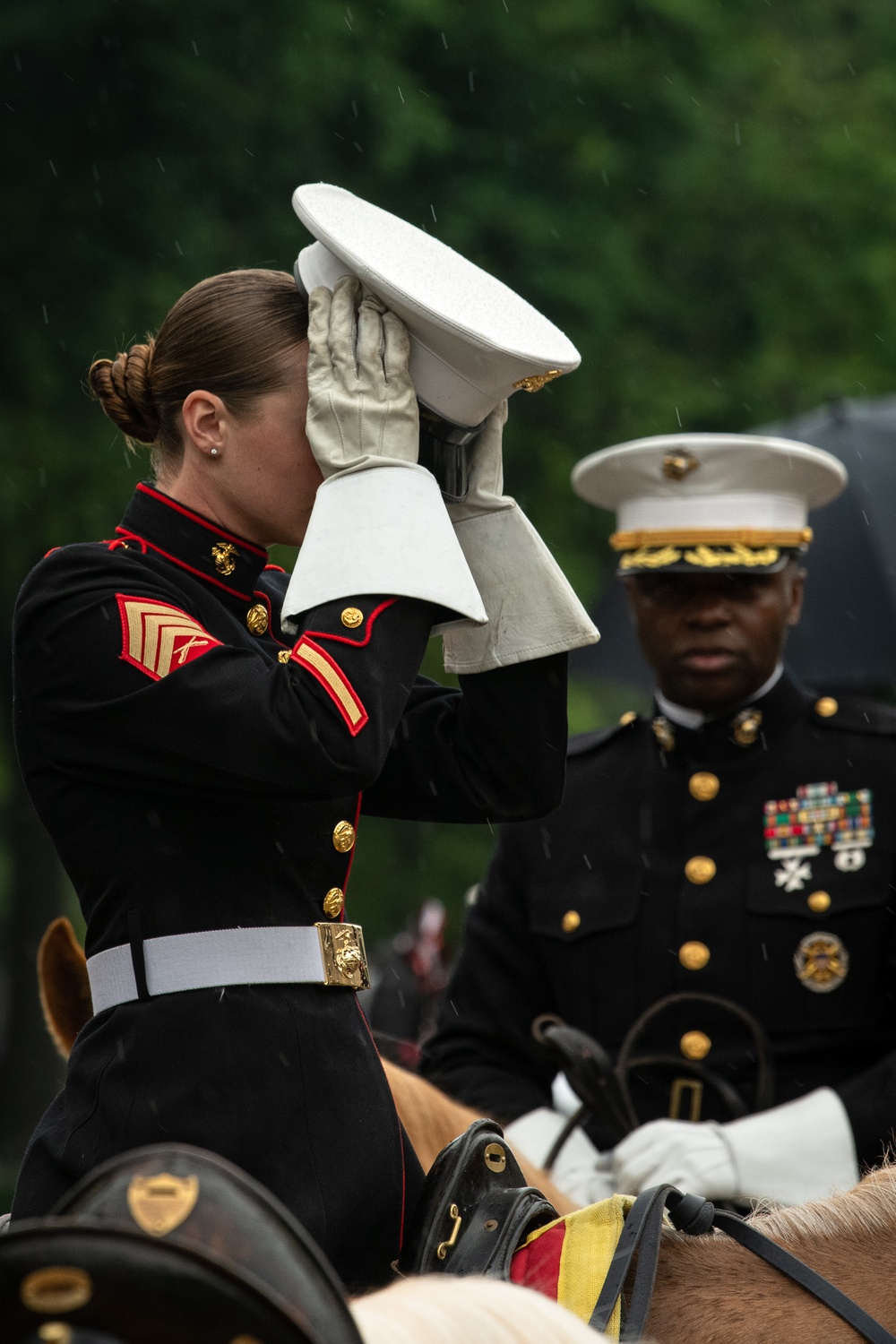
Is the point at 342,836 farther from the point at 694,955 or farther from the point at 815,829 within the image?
the point at 815,829

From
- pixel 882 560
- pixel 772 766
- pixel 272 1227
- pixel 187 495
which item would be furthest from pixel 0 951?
pixel 272 1227

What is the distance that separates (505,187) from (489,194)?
0.55ft

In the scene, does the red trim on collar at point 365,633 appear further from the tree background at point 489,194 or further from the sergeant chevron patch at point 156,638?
the tree background at point 489,194

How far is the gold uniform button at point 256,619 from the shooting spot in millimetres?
2387

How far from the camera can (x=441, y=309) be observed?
216cm

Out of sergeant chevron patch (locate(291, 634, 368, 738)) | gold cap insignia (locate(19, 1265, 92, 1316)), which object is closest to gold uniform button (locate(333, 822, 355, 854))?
sergeant chevron patch (locate(291, 634, 368, 738))

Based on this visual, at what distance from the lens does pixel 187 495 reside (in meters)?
2.33

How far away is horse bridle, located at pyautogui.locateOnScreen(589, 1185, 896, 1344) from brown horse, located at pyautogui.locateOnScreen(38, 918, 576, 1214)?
0.96 metres

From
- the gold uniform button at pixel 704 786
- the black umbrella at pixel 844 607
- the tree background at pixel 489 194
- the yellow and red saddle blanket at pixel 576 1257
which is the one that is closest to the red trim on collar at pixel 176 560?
the yellow and red saddle blanket at pixel 576 1257

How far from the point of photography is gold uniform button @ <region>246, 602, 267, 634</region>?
2.39m

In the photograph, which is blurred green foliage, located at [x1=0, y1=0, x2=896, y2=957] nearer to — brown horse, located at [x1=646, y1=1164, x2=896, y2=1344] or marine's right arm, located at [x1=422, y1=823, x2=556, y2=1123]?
marine's right arm, located at [x1=422, y1=823, x2=556, y2=1123]

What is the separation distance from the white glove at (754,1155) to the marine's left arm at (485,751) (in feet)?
4.21

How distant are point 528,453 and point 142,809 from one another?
8.00 metres

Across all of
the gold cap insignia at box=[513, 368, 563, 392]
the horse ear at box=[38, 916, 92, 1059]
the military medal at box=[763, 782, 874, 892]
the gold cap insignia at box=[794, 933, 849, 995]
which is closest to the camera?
the gold cap insignia at box=[513, 368, 563, 392]
